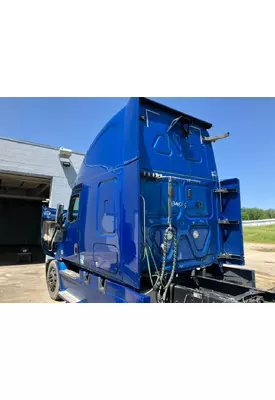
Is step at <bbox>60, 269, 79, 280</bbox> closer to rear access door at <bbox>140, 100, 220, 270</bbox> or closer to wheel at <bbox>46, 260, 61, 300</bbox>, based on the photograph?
wheel at <bbox>46, 260, 61, 300</bbox>

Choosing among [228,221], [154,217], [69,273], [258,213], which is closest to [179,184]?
[154,217]

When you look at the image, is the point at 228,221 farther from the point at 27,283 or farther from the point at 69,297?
the point at 27,283

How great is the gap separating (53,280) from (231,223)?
13.1 feet

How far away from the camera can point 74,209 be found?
4.29 meters

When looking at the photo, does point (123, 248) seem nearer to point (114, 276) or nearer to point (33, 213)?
point (114, 276)

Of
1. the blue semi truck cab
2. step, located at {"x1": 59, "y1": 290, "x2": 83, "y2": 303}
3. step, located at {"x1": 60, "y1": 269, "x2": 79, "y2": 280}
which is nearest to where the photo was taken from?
the blue semi truck cab

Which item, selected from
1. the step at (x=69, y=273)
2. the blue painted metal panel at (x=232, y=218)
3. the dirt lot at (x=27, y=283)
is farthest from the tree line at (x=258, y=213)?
the step at (x=69, y=273)

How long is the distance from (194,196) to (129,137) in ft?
4.42

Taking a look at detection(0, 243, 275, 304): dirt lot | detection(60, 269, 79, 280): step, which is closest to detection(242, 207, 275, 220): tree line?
detection(0, 243, 275, 304): dirt lot

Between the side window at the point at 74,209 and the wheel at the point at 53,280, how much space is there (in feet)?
4.31

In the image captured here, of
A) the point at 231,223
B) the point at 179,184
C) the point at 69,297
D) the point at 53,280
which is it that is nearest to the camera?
the point at 179,184

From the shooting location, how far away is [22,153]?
8617 mm

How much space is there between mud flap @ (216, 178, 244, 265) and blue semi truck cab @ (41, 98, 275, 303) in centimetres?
2

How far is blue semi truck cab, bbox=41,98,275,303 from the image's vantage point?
8.86ft
